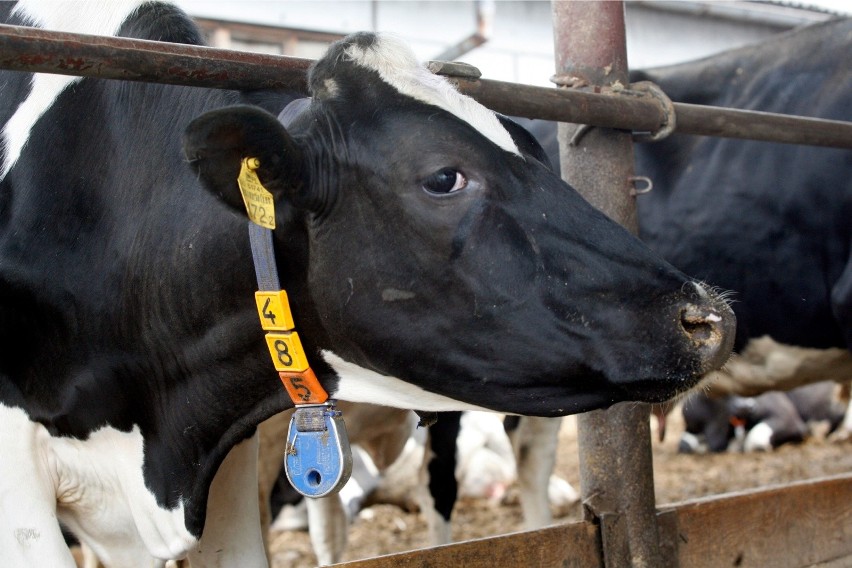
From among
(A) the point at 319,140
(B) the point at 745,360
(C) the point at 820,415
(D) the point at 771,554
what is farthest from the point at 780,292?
(C) the point at 820,415

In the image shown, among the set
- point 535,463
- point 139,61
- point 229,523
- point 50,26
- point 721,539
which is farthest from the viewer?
point 535,463

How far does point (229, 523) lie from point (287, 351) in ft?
2.36

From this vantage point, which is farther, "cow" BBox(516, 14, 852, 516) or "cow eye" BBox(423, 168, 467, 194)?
"cow" BBox(516, 14, 852, 516)

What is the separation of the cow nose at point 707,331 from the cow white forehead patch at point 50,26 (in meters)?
1.40

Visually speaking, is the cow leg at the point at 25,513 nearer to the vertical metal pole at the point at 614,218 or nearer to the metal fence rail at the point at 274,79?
the metal fence rail at the point at 274,79

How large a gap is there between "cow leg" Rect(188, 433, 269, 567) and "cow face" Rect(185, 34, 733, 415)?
0.66 metres

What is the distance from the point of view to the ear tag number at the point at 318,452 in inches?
73.5

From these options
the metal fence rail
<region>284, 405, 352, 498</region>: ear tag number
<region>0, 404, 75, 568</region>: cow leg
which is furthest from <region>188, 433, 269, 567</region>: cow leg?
the metal fence rail

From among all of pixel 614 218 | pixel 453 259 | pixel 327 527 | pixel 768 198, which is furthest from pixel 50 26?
pixel 768 198

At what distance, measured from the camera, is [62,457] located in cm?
217

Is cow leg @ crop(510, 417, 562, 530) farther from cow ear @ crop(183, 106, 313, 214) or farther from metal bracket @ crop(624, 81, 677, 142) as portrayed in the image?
cow ear @ crop(183, 106, 313, 214)

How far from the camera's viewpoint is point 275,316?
1.89 metres

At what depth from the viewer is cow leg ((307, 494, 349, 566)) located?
4.50m

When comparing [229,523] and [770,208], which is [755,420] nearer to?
[770,208]
